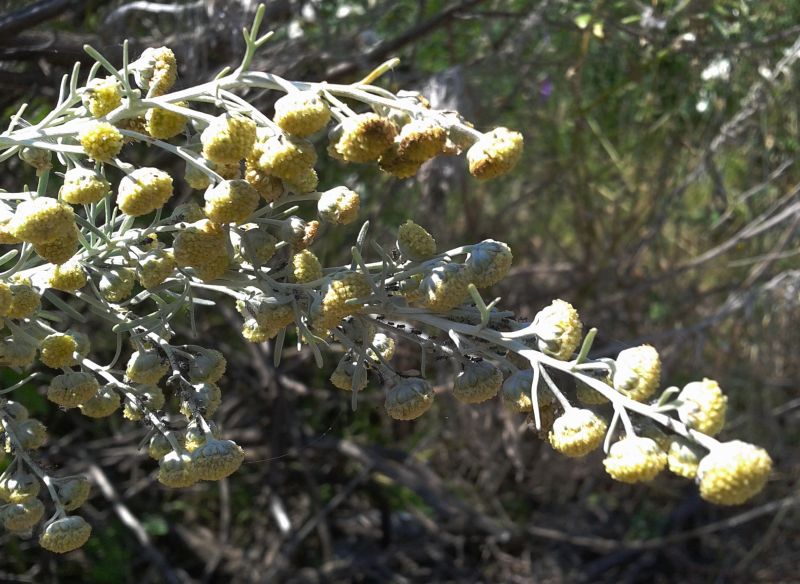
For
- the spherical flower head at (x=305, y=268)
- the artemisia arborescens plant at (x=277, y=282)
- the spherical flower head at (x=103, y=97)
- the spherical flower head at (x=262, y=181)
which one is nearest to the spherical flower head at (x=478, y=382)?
the artemisia arborescens plant at (x=277, y=282)

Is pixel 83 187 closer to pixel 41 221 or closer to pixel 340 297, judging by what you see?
pixel 41 221

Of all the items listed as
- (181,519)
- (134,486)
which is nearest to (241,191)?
(134,486)

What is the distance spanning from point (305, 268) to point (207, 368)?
266 mm

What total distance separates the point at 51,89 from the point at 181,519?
189cm

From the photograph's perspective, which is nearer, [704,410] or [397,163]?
[704,410]

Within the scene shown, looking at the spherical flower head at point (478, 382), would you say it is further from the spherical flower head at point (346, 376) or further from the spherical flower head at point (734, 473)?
the spherical flower head at point (734, 473)

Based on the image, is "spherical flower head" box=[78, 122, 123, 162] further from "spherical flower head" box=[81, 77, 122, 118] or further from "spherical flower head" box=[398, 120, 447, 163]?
"spherical flower head" box=[398, 120, 447, 163]

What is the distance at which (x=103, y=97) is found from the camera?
1.00 metres

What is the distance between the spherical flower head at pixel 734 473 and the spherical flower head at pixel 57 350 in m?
0.85

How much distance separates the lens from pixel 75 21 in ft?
8.39

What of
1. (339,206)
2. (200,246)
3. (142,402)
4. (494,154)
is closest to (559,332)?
(494,154)

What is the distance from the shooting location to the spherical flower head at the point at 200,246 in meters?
1.00

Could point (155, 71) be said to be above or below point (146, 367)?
above

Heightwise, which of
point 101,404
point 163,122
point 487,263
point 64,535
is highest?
point 163,122
